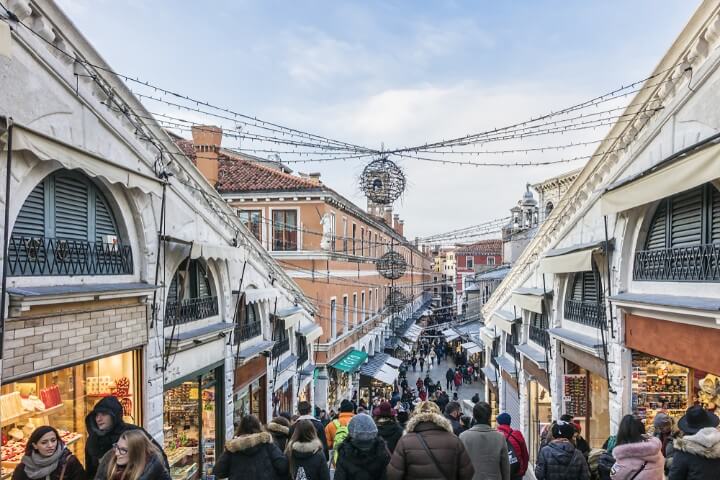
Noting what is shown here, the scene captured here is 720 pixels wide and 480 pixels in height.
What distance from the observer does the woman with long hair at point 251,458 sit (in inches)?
197

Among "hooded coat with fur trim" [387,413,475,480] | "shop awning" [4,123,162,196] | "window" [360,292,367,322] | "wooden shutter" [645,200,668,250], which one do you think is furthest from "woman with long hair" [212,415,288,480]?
"window" [360,292,367,322]

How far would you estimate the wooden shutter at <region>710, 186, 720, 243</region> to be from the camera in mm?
6438

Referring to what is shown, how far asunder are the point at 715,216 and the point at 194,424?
28.7ft

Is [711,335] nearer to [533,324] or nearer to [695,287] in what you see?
[695,287]

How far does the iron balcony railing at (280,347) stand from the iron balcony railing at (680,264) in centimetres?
939

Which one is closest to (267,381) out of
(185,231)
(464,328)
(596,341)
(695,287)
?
(185,231)

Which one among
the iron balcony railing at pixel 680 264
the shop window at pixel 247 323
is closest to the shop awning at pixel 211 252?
the shop window at pixel 247 323

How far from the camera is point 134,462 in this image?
12.9 feet

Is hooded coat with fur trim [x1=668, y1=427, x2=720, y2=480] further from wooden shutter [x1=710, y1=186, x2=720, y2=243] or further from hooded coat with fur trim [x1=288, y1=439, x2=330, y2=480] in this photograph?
hooded coat with fur trim [x1=288, y1=439, x2=330, y2=480]

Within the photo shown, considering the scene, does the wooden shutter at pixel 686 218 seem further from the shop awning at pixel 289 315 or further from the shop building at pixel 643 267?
the shop awning at pixel 289 315

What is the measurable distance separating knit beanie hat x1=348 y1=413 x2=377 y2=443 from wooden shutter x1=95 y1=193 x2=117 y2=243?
4.54 m

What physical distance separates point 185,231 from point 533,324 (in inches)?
354

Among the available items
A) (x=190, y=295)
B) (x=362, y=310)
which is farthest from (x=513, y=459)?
(x=362, y=310)

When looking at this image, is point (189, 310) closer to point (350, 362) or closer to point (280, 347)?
point (280, 347)
